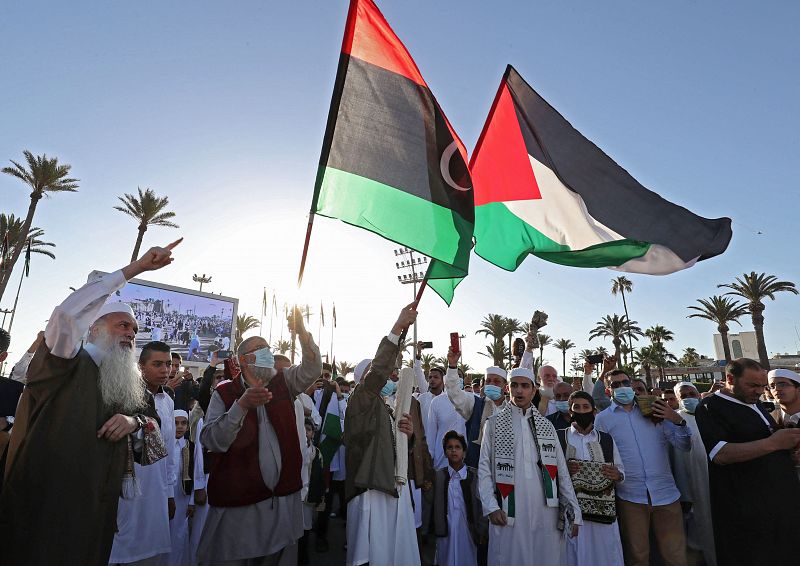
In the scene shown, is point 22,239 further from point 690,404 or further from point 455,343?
point 690,404

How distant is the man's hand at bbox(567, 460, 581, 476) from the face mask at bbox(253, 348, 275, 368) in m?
3.30

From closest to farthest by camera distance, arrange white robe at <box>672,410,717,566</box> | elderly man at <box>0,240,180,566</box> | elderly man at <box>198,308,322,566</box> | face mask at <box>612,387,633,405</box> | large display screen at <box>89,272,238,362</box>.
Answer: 1. elderly man at <box>0,240,180,566</box>
2. elderly man at <box>198,308,322,566</box>
3. face mask at <box>612,387,633,405</box>
4. white robe at <box>672,410,717,566</box>
5. large display screen at <box>89,272,238,362</box>

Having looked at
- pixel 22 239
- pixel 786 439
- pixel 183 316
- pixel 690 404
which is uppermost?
pixel 22 239

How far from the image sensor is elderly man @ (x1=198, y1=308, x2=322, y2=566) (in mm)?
3017

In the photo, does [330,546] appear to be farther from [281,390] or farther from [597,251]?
[597,251]

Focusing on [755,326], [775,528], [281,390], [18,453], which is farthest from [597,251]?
[755,326]

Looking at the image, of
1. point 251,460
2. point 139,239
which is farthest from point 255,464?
point 139,239

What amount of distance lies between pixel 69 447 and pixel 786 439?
4813 mm

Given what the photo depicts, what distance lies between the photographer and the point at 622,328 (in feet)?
156

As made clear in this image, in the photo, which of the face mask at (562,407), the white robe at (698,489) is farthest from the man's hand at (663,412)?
the face mask at (562,407)

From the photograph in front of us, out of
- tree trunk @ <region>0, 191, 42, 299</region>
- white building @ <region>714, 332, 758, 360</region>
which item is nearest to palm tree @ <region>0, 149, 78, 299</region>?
tree trunk @ <region>0, 191, 42, 299</region>

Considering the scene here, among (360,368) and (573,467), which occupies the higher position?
(360,368)

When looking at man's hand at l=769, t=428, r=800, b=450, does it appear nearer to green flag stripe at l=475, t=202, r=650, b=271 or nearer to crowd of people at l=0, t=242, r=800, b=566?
crowd of people at l=0, t=242, r=800, b=566

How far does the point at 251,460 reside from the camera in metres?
3.19
